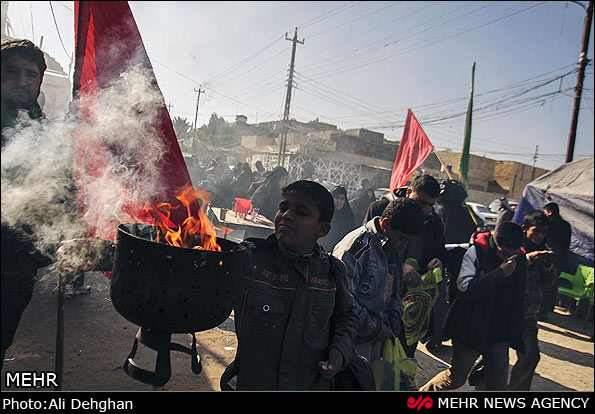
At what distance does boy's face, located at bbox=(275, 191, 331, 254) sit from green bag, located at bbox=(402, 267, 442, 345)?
4.91ft

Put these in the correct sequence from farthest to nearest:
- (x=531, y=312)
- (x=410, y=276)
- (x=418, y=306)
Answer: (x=531, y=312) → (x=418, y=306) → (x=410, y=276)

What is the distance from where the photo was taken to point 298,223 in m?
2.02

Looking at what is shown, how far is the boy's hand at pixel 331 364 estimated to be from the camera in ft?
6.06

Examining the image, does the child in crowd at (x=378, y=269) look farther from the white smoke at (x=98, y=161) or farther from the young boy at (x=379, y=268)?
the white smoke at (x=98, y=161)

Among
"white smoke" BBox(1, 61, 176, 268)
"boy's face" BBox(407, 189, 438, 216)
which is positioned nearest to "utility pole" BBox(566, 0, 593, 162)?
"boy's face" BBox(407, 189, 438, 216)

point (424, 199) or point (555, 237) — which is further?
point (555, 237)

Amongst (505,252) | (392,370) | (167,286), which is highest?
(505,252)

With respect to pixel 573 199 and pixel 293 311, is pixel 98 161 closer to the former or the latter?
pixel 293 311

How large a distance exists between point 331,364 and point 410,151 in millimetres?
5224

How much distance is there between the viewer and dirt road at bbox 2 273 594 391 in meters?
3.32

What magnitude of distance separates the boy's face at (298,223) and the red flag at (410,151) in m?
4.44

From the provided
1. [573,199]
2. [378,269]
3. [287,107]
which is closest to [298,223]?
[378,269]

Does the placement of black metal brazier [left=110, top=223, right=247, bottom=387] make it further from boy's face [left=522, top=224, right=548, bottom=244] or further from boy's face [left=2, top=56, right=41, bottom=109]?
boy's face [left=522, top=224, right=548, bottom=244]

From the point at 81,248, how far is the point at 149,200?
0.42 meters
